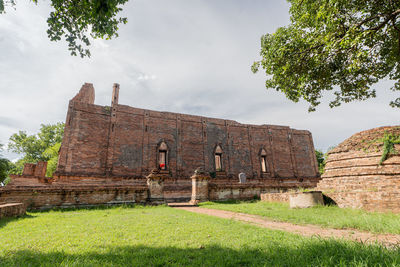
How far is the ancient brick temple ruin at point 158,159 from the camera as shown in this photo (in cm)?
956

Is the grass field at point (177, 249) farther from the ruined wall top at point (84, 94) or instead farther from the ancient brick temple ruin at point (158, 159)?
the ruined wall top at point (84, 94)

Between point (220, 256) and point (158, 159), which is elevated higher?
point (158, 159)

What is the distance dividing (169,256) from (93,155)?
14.0 m

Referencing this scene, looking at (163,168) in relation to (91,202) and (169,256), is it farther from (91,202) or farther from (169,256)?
(169,256)

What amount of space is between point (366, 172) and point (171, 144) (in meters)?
13.5

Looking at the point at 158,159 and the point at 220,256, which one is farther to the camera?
the point at 158,159

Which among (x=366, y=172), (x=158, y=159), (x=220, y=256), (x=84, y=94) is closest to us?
(x=220, y=256)

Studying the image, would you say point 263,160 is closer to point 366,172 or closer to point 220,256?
point 366,172

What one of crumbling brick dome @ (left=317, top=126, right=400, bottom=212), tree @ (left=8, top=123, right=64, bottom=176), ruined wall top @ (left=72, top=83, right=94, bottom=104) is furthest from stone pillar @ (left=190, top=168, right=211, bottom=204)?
tree @ (left=8, top=123, right=64, bottom=176)

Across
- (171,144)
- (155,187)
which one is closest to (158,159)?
(171,144)

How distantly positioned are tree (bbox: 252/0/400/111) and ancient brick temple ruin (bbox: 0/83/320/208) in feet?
23.3

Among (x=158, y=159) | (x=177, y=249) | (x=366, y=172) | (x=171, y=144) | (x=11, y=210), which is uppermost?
(x=171, y=144)

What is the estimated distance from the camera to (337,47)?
18.4 feet

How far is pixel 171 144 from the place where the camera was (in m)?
17.6
